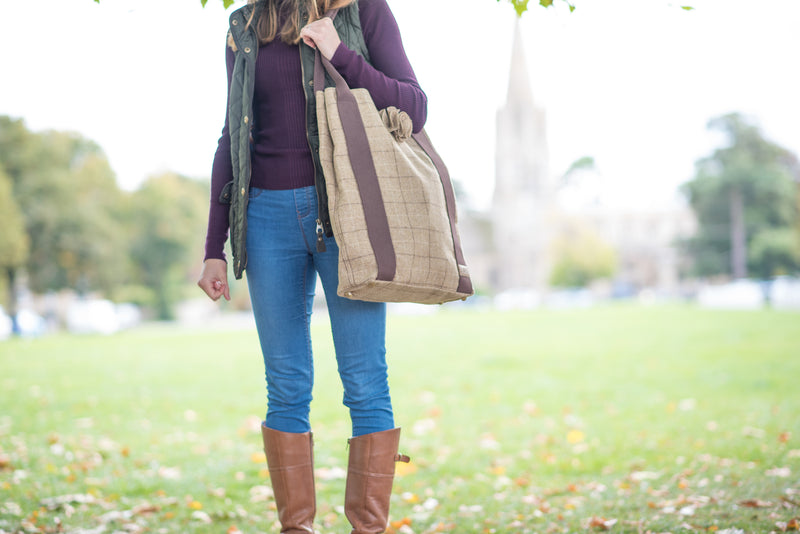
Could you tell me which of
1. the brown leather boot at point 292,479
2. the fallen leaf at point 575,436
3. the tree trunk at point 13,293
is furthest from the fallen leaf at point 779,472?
the tree trunk at point 13,293

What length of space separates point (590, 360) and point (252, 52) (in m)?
8.96

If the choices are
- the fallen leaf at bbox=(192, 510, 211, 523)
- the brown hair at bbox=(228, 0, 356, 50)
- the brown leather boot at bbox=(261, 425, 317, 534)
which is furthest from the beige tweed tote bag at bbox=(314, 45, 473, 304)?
the fallen leaf at bbox=(192, 510, 211, 523)

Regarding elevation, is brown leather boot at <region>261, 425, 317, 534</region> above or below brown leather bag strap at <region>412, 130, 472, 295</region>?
below

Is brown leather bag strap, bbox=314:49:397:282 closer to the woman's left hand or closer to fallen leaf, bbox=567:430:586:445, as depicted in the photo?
the woman's left hand

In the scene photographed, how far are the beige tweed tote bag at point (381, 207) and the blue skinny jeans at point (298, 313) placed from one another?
0.59 ft

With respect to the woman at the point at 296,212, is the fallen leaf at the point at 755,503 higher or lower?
lower

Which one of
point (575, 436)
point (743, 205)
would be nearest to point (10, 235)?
point (575, 436)

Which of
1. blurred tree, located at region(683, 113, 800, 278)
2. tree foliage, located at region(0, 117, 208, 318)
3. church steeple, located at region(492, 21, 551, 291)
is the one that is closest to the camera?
tree foliage, located at region(0, 117, 208, 318)

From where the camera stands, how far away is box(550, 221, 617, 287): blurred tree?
206ft

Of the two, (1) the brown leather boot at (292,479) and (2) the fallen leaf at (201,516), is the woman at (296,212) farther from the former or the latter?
(2) the fallen leaf at (201,516)

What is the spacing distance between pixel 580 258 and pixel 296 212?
63.2 metres

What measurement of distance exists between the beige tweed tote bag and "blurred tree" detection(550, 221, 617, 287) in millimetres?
63039

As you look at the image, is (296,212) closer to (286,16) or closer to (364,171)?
(364,171)

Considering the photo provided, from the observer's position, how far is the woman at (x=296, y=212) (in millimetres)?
2035
